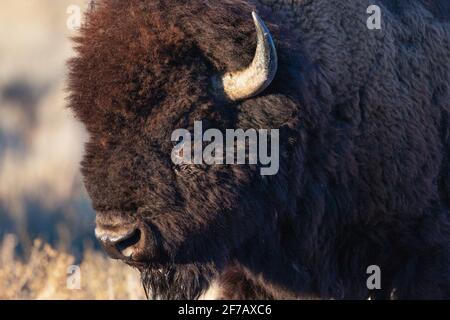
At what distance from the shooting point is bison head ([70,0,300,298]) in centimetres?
410

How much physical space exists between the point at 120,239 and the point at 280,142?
820 millimetres

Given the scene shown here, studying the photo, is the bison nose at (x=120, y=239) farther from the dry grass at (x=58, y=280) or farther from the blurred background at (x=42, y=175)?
the dry grass at (x=58, y=280)

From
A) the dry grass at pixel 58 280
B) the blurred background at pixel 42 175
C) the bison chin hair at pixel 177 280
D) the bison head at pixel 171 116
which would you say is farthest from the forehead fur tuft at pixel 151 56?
the dry grass at pixel 58 280

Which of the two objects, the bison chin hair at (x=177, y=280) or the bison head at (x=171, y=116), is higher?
the bison head at (x=171, y=116)

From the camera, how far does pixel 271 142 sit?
4.32m

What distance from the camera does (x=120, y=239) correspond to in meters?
4.05

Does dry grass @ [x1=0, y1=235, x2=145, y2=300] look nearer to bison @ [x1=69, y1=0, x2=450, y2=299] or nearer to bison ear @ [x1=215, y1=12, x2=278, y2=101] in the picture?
bison @ [x1=69, y1=0, x2=450, y2=299]

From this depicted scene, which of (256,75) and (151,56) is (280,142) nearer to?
(256,75)

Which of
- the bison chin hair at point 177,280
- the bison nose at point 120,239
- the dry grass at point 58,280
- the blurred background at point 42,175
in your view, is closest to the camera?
the bison nose at point 120,239

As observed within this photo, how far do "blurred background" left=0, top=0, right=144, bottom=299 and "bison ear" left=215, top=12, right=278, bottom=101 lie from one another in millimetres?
803

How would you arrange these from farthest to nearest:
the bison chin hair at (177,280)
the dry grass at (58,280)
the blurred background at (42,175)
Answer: the blurred background at (42,175) < the dry grass at (58,280) < the bison chin hair at (177,280)

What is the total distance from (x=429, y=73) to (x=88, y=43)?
163 cm

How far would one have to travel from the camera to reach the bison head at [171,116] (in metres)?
4.10

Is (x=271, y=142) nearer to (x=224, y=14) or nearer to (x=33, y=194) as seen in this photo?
(x=224, y=14)
